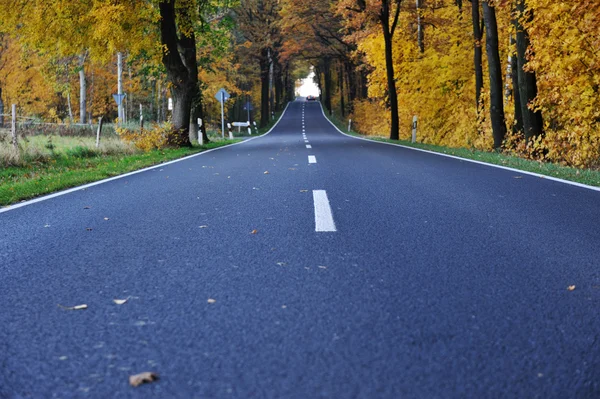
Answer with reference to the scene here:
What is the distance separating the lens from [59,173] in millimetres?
11922

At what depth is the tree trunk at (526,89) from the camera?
16.2m

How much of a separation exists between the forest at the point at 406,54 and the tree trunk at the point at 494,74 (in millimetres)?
39

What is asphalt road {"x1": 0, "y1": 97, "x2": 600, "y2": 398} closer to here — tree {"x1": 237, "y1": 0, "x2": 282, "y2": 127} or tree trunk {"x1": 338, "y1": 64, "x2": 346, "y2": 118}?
tree {"x1": 237, "y1": 0, "x2": 282, "y2": 127}

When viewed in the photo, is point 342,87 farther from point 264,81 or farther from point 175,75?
point 175,75

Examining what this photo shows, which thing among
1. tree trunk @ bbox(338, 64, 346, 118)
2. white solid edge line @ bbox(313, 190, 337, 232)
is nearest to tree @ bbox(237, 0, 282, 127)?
tree trunk @ bbox(338, 64, 346, 118)

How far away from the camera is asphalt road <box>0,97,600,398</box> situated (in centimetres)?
243

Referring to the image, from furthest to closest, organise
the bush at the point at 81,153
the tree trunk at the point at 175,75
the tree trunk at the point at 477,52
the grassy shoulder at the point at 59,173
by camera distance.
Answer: the tree trunk at the point at 477,52, the tree trunk at the point at 175,75, the bush at the point at 81,153, the grassy shoulder at the point at 59,173

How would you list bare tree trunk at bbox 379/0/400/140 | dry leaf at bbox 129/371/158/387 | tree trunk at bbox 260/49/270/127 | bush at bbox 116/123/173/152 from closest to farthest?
1. dry leaf at bbox 129/371/158/387
2. bush at bbox 116/123/173/152
3. bare tree trunk at bbox 379/0/400/140
4. tree trunk at bbox 260/49/270/127

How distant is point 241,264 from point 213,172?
7.49 metres

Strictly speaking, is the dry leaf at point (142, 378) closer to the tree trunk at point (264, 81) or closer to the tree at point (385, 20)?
the tree at point (385, 20)

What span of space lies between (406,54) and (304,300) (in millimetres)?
30772

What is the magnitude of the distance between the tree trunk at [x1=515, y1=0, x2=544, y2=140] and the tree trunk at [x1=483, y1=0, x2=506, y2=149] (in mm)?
2582

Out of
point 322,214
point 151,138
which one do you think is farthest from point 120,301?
point 151,138

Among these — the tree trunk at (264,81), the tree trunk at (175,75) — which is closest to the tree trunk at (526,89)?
the tree trunk at (175,75)
